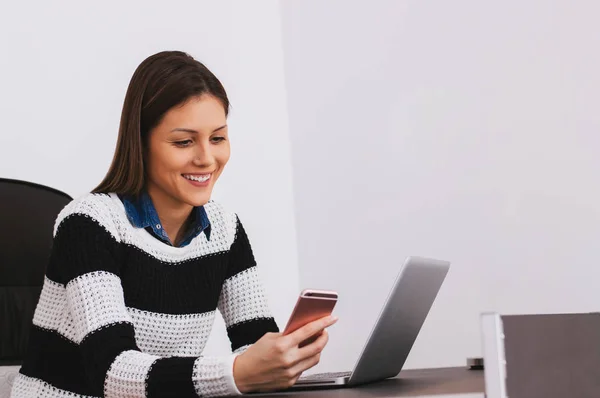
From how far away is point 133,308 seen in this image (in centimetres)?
148

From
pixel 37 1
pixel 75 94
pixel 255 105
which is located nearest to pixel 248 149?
pixel 255 105

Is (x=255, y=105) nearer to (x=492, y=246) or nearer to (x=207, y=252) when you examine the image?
(x=492, y=246)

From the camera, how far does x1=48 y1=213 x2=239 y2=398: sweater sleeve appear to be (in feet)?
3.90

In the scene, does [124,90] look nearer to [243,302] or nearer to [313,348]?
[243,302]

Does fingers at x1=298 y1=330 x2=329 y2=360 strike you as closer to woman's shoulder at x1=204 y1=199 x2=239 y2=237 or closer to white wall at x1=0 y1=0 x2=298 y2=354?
woman's shoulder at x1=204 y1=199 x2=239 y2=237

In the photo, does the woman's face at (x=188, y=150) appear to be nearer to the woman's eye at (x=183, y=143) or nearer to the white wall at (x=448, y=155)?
the woman's eye at (x=183, y=143)

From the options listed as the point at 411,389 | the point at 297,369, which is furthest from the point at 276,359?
the point at 411,389

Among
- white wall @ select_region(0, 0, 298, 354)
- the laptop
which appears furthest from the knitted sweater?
white wall @ select_region(0, 0, 298, 354)

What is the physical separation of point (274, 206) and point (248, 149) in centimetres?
23

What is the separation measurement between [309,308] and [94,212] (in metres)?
0.51

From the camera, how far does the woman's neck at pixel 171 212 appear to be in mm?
1565

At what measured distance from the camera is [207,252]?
1623 millimetres

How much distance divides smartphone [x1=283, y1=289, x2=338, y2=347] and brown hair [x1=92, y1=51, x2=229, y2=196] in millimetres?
518

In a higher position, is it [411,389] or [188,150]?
[188,150]
